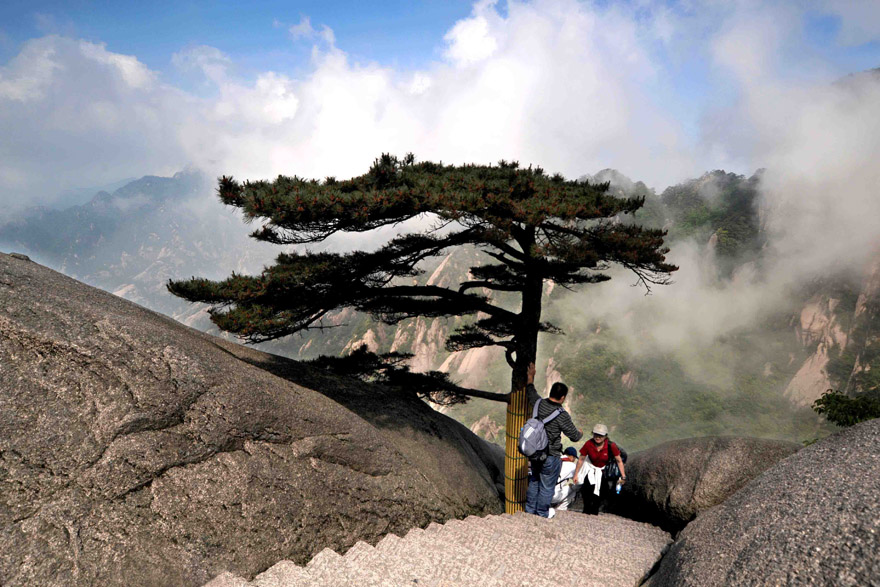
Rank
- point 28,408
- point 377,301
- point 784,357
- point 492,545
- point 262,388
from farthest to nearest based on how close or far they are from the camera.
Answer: point 784,357
point 377,301
point 262,388
point 492,545
point 28,408

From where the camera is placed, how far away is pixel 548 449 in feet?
22.1

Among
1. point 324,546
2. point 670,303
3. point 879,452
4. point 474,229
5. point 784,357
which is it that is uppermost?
point 670,303

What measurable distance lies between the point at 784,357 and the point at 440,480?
69.9 meters

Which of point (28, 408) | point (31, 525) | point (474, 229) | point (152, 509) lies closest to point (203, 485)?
point (152, 509)

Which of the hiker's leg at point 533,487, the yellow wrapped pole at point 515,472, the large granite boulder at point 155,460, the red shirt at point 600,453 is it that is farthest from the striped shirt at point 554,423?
the large granite boulder at point 155,460

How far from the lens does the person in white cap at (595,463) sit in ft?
24.8

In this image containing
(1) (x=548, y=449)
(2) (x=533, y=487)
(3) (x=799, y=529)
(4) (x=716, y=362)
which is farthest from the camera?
(4) (x=716, y=362)

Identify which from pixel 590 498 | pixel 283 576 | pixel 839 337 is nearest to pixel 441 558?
pixel 283 576

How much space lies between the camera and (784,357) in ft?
195

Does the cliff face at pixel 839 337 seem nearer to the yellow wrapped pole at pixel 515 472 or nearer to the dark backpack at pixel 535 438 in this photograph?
the yellow wrapped pole at pixel 515 472

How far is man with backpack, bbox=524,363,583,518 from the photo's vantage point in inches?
257

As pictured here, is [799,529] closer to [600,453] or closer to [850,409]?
[600,453]

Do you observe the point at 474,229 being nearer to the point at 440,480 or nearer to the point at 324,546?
the point at 440,480

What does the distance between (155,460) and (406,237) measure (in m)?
6.66
